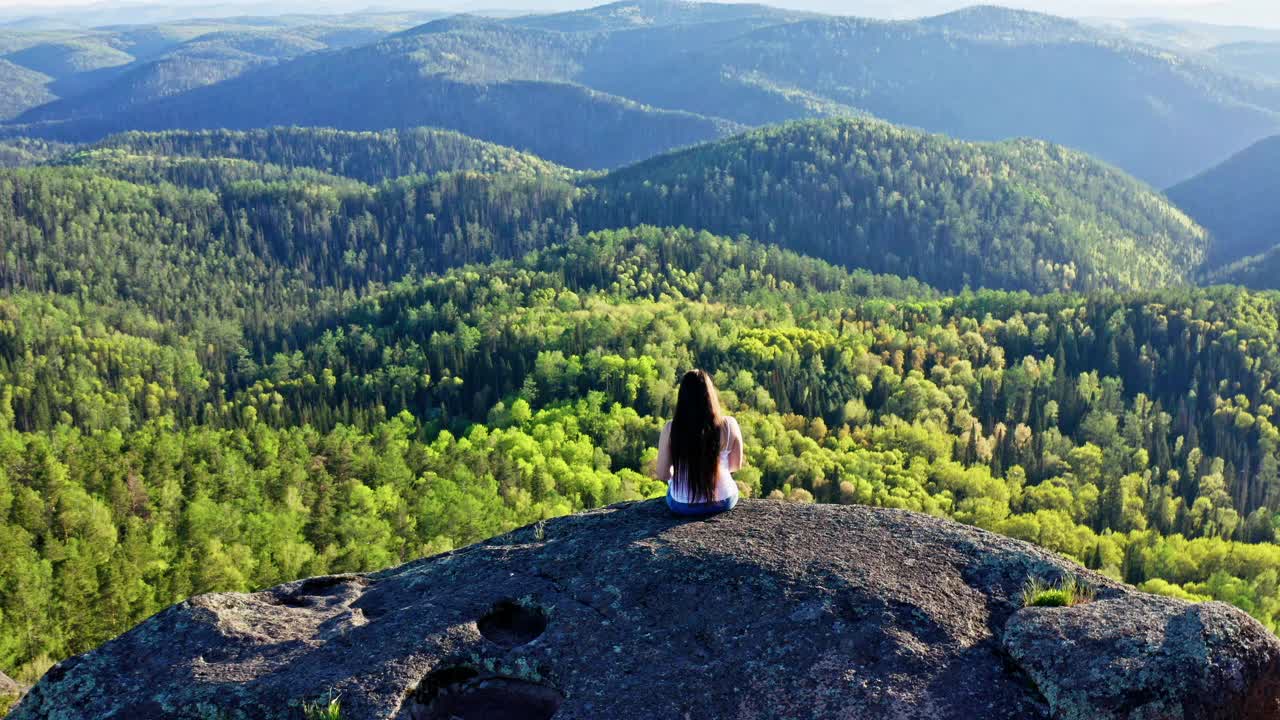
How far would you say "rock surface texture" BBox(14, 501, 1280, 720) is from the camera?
19.0 metres

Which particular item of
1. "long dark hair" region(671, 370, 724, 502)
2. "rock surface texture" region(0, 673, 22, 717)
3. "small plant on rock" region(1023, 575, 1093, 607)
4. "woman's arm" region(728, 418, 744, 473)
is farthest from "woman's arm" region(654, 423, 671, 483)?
"rock surface texture" region(0, 673, 22, 717)

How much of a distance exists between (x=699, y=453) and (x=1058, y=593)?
9631 mm

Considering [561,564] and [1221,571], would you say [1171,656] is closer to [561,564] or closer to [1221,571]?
[561,564]

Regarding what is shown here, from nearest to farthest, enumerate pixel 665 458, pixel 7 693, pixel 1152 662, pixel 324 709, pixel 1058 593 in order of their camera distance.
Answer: pixel 1152 662 → pixel 324 709 → pixel 1058 593 → pixel 665 458 → pixel 7 693

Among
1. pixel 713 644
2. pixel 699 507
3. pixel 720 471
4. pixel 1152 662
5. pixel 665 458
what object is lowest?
pixel 713 644

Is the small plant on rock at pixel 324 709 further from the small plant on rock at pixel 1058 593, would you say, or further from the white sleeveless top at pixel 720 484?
the small plant on rock at pixel 1058 593

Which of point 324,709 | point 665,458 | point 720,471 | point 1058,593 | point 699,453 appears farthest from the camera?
point 720,471

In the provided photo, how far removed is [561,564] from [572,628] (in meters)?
2.96

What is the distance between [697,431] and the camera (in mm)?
25406

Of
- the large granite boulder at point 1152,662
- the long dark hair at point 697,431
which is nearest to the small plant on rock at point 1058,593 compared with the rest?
the large granite boulder at point 1152,662

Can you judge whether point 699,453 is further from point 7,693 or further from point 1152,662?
point 7,693

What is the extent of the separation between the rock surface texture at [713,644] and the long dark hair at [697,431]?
171 cm

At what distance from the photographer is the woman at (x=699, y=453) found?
82.9ft

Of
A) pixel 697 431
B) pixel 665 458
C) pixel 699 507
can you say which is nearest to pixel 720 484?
pixel 699 507
